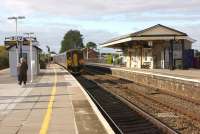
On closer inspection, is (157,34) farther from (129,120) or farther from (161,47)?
(129,120)

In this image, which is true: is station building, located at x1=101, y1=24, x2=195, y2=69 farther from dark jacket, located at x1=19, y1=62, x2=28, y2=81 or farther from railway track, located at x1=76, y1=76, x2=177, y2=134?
railway track, located at x1=76, y1=76, x2=177, y2=134

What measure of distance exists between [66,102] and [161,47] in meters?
41.7

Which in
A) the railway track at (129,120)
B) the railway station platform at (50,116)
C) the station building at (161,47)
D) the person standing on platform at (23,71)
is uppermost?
the station building at (161,47)

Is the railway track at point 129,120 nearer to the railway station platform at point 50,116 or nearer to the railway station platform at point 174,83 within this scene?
the railway station platform at point 50,116

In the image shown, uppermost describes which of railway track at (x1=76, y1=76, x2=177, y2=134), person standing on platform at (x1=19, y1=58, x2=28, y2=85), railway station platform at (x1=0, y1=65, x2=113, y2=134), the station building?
the station building

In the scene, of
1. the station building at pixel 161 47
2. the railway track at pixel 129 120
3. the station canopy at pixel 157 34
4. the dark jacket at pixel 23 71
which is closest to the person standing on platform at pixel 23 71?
the dark jacket at pixel 23 71

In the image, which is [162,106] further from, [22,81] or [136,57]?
[136,57]

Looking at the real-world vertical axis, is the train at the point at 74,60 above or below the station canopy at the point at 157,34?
below

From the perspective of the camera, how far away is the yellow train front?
59281mm

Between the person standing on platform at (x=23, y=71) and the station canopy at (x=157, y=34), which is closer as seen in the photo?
the person standing on platform at (x=23, y=71)

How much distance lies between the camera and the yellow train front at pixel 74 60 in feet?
194

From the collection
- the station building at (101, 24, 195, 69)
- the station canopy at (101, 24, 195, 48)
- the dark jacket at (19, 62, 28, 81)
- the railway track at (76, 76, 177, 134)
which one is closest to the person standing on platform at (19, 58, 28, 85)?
the dark jacket at (19, 62, 28, 81)

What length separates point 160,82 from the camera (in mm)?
35562

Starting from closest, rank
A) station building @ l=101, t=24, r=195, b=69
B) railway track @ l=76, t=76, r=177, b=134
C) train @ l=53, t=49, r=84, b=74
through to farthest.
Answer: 1. railway track @ l=76, t=76, r=177, b=134
2. station building @ l=101, t=24, r=195, b=69
3. train @ l=53, t=49, r=84, b=74
